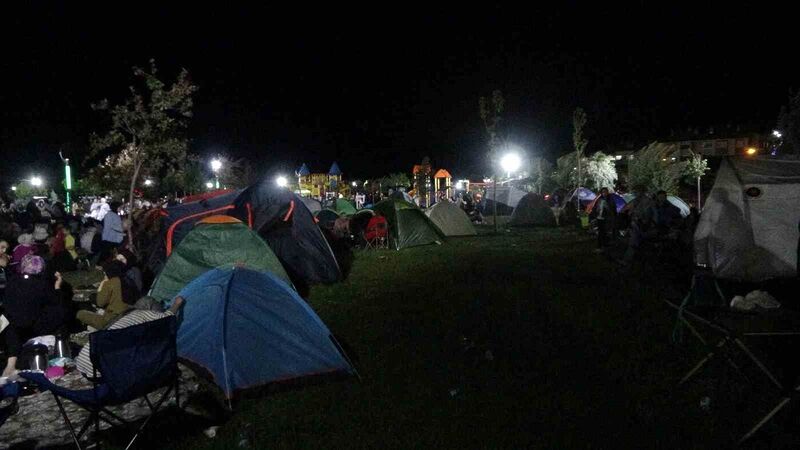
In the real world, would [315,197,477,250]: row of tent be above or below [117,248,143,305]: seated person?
below

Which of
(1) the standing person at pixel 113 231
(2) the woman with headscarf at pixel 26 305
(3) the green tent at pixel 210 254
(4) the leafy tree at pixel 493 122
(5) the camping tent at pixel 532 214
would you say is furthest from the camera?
(5) the camping tent at pixel 532 214

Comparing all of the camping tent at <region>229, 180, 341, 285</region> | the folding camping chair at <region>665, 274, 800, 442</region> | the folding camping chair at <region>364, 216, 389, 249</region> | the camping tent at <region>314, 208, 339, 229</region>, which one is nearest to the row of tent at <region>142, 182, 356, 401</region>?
the folding camping chair at <region>665, 274, 800, 442</region>

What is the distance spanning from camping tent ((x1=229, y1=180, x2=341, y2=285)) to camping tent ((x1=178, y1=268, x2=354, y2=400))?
220 inches

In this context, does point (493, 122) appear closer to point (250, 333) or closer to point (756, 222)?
point (756, 222)

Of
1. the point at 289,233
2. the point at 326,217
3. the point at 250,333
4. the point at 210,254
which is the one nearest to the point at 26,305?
the point at 250,333

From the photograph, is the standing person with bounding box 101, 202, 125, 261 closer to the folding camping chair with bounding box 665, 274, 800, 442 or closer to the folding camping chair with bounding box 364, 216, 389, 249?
the folding camping chair with bounding box 364, 216, 389, 249

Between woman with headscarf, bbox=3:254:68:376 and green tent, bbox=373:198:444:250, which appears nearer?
woman with headscarf, bbox=3:254:68:376

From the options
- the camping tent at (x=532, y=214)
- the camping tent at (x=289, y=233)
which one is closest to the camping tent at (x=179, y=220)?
the camping tent at (x=289, y=233)

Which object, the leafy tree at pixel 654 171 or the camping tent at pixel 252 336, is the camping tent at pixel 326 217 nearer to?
the camping tent at pixel 252 336

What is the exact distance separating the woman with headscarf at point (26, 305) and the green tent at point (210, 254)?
2458 mm

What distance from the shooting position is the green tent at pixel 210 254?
10266mm

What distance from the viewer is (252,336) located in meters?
6.58

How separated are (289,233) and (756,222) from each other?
29.9ft

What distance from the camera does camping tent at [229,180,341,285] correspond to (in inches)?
506
